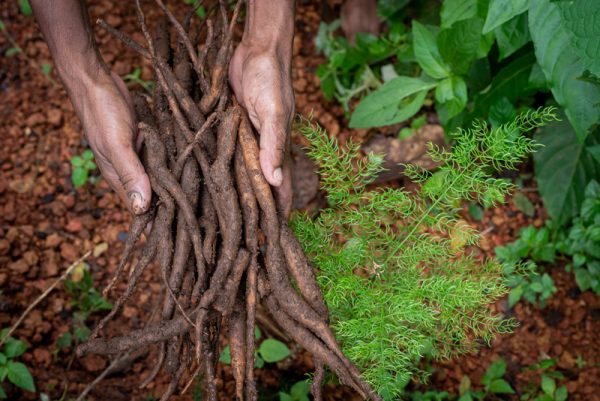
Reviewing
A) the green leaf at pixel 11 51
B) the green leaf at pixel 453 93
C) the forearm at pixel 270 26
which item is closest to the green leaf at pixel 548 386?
the green leaf at pixel 453 93

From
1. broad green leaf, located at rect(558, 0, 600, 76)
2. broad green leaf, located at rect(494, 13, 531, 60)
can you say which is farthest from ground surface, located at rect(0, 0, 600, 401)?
broad green leaf, located at rect(558, 0, 600, 76)

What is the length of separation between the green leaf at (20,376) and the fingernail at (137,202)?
586 mm

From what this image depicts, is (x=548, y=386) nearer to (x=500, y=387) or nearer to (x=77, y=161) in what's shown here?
(x=500, y=387)

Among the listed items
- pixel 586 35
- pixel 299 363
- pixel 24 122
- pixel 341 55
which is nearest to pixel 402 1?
pixel 341 55

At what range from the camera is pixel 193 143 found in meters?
1.30

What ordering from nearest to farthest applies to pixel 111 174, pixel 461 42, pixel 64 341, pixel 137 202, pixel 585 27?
pixel 585 27, pixel 137 202, pixel 111 174, pixel 461 42, pixel 64 341

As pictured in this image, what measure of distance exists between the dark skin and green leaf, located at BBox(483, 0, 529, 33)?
442 mm

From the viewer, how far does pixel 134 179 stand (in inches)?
50.5

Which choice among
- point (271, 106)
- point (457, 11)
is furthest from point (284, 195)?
point (457, 11)

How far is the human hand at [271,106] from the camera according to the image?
4.24ft

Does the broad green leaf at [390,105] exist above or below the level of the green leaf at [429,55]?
below

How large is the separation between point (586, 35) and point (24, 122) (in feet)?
5.73

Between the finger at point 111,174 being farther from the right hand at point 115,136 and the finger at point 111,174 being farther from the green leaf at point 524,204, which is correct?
the green leaf at point 524,204

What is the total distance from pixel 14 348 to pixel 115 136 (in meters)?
0.71
